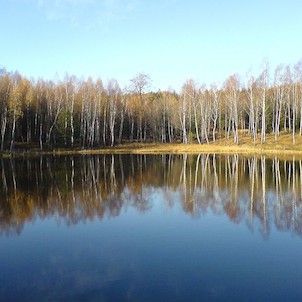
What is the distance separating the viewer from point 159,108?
78.0 metres

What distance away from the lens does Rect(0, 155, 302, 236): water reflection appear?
14.0 meters

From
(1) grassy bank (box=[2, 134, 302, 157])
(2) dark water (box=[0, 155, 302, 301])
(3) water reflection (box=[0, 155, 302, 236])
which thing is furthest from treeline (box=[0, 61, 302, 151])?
(2) dark water (box=[0, 155, 302, 301])

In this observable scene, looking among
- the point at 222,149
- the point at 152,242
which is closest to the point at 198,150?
the point at 222,149

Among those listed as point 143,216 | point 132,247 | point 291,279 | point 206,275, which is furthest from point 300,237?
point 143,216

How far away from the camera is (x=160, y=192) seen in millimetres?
19453

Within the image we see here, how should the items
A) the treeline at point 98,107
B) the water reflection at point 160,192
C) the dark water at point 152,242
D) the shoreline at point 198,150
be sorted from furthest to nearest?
the treeline at point 98,107 < the shoreline at point 198,150 < the water reflection at point 160,192 < the dark water at point 152,242

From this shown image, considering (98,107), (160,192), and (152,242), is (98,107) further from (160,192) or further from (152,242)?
(152,242)

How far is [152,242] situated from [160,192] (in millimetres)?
8522

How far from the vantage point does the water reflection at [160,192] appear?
45.9 ft

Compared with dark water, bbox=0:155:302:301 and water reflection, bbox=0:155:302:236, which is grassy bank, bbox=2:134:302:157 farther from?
dark water, bbox=0:155:302:301

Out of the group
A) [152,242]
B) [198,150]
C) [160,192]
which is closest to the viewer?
[152,242]

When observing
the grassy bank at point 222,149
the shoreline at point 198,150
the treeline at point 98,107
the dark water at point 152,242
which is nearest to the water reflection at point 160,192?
the dark water at point 152,242

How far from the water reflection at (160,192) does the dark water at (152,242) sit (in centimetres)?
5

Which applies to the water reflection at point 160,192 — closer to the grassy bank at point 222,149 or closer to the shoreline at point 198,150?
the shoreline at point 198,150
